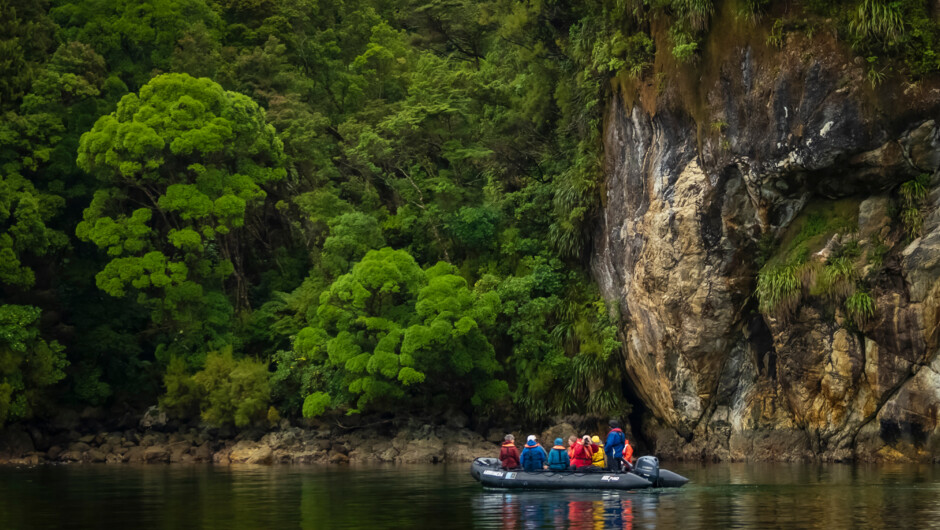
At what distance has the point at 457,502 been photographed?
75.8ft

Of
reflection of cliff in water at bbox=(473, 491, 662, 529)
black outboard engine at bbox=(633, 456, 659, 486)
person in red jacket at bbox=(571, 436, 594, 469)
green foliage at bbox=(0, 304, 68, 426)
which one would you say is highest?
green foliage at bbox=(0, 304, 68, 426)

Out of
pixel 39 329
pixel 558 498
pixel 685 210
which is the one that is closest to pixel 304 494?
pixel 558 498

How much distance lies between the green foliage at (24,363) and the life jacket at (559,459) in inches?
836

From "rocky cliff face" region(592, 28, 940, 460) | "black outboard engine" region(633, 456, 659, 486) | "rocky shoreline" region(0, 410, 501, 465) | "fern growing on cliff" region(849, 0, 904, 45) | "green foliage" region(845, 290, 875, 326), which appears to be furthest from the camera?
"rocky shoreline" region(0, 410, 501, 465)

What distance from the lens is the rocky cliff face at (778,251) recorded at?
1199 inches

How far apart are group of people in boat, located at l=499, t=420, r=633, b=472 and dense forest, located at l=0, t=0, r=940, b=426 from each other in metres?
9.59

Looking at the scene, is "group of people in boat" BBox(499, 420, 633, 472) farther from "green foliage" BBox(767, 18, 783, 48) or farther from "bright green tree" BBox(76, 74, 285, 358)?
"bright green tree" BBox(76, 74, 285, 358)

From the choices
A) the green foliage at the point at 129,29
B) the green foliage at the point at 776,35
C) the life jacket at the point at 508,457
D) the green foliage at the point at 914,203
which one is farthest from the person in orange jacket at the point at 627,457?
the green foliage at the point at 129,29

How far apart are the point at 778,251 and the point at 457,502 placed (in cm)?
1430

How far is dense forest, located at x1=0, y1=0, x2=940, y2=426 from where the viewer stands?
37.8 m

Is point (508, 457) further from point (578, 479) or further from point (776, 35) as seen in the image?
point (776, 35)

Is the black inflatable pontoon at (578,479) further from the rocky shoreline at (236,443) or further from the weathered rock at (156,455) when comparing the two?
the weathered rock at (156,455)

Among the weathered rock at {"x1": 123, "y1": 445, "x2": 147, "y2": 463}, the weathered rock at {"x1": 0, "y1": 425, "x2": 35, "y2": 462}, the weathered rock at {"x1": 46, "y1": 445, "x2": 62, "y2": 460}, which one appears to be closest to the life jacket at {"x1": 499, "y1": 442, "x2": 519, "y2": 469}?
the weathered rock at {"x1": 123, "y1": 445, "x2": 147, "y2": 463}

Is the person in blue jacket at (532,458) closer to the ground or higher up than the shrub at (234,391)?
closer to the ground
